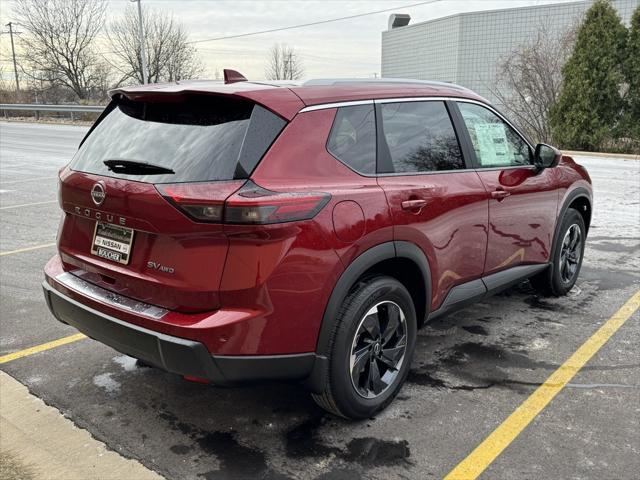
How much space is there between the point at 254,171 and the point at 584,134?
17071 millimetres

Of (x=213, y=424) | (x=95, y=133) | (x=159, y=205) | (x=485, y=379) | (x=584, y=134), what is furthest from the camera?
(x=584, y=134)

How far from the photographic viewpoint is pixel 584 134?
17344 millimetres

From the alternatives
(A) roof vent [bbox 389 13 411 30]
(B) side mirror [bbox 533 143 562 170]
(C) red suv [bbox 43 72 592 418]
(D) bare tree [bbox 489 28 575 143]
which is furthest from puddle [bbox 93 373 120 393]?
(A) roof vent [bbox 389 13 411 30]

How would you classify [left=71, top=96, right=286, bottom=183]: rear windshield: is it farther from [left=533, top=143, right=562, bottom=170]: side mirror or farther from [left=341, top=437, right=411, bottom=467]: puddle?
[left=533, top=143, right=562, bottom=170]: side mirror

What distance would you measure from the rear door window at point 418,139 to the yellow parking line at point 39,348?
266 centimetres

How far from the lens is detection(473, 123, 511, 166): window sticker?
13.0 ft

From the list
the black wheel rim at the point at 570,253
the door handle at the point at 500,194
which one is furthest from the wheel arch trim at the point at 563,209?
the door handle at the point at 500,194

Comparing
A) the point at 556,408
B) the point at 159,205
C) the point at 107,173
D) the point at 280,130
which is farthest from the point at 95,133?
the point at 556,408

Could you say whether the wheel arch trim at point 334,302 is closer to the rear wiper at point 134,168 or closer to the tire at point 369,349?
the tire at point 369,349

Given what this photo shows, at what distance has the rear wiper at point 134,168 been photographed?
273 centimetres

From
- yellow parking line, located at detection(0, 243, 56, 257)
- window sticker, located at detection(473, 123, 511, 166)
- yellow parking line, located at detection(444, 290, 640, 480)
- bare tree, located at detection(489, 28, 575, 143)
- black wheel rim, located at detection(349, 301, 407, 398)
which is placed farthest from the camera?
bare tree, located at detection(489, 28, 575, 143)

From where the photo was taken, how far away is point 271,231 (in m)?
2.52

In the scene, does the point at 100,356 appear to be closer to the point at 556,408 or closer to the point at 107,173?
the point at 107,173

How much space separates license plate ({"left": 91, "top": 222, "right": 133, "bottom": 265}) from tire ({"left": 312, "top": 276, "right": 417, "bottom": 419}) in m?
1.08
